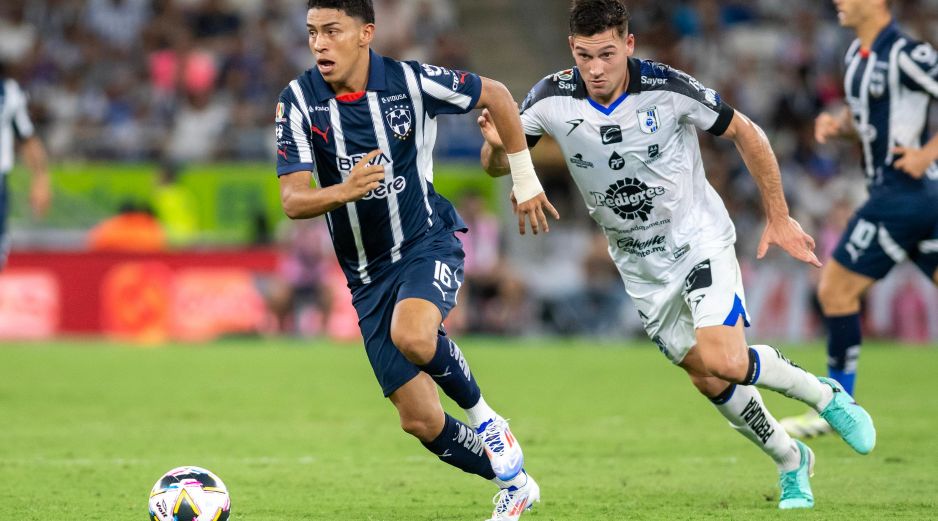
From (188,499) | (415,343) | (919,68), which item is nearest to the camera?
(188,499)

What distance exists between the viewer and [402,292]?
6297 millimetres

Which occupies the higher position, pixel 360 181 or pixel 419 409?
pixel 360 181

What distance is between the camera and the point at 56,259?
18.5 meters

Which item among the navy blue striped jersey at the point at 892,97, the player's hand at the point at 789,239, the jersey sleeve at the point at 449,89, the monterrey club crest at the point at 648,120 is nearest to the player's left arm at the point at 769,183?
the player's hand at the point at 789,239

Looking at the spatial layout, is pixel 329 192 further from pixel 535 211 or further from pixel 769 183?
pixel 769 183

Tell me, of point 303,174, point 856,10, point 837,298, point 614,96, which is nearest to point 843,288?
point 837,298

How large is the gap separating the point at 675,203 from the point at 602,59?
842 mm

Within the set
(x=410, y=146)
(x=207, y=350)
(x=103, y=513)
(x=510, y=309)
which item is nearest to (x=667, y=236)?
(x=410, y=146)

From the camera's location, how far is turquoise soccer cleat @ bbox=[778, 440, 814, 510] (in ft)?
21.8

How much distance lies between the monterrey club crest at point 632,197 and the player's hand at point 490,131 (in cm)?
62

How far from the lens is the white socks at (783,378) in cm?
646

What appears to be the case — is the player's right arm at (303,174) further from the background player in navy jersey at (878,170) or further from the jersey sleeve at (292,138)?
the background player in navy jersey at (878,170)

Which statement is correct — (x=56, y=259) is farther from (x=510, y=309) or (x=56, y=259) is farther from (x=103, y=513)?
(x=103, y=513)

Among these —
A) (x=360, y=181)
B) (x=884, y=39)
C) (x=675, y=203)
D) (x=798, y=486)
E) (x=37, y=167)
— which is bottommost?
(x=798, y=486)
